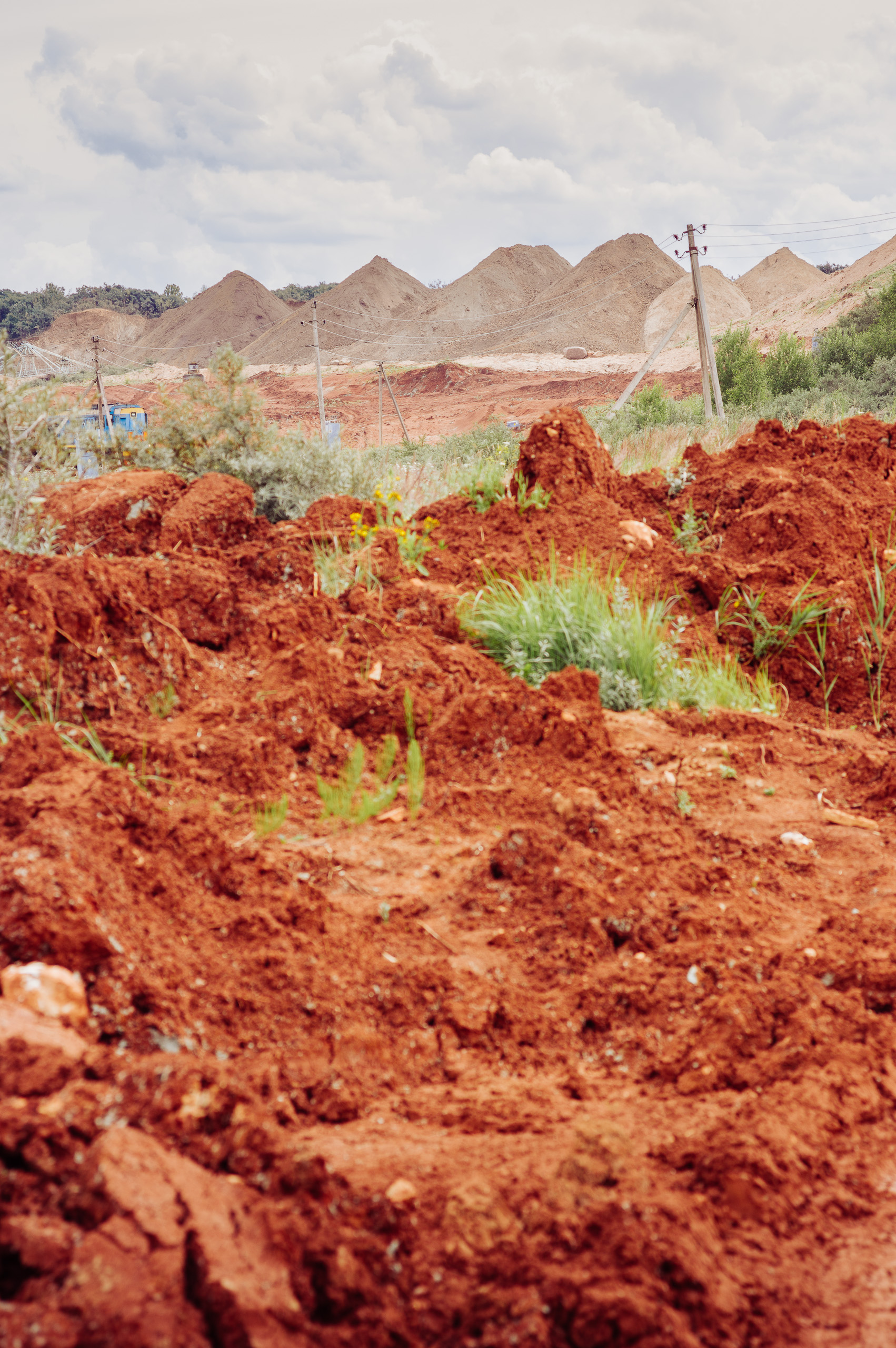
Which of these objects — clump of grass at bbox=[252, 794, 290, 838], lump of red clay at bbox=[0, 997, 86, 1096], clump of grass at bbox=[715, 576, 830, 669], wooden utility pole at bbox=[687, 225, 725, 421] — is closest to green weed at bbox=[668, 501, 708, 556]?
clump of grass at bbox=[715, 576, 830, 669]

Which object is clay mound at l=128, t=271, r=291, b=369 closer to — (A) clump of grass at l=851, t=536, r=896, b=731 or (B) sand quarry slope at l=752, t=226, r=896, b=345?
(B) sand quarry slope at l=752, t=226, r=896, b=345

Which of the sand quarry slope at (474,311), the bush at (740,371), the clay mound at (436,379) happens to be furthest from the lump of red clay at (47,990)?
the sand quarry slope at (474,311)

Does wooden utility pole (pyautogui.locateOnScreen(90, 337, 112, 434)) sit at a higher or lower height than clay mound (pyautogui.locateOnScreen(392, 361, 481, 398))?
lower

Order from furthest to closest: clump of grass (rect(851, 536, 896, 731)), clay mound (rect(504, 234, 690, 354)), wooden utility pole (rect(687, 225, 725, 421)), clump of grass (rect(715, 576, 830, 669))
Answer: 1. clay mound (rect(504, 234, 690, 354))
2. wooden utility pole (rect(687, 225, 725, 421))
3. clump of grass (rect(715, 576, 830, 669))
4. clump of grass (rect(851, 536, 896, 731))

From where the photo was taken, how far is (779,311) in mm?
50000

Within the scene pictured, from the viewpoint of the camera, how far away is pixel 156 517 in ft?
17.9

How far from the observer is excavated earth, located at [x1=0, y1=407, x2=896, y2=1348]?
1332 millimetres

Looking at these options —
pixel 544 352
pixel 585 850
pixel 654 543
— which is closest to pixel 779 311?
pixel 544 352

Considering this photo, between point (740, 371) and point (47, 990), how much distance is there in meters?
26.4

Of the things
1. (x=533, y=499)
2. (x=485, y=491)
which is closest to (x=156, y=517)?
(x=485, y=491)

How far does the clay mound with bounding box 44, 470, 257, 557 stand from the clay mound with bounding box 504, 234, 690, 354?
53384 millimetres

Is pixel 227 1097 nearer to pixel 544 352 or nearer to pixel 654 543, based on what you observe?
pixel 654 543

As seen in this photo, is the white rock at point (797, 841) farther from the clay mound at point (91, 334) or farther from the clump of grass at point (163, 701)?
the clay mound at point (91, 334)

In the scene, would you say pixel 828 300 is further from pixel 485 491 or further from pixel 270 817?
pixel 270 817
